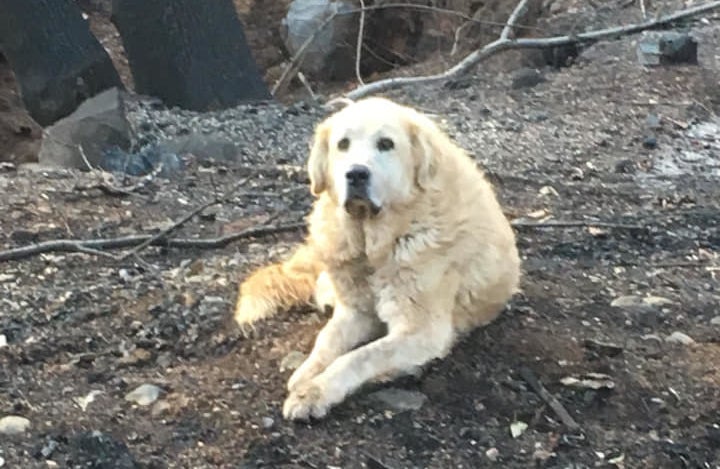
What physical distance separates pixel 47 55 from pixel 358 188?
5019mm

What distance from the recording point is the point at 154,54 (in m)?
9.52

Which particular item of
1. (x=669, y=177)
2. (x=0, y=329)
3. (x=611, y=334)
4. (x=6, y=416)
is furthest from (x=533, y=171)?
(x=6, y=416)

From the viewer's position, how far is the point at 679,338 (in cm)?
491

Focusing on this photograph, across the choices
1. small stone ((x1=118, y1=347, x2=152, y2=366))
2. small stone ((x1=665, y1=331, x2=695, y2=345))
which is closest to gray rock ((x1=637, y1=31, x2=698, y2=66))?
small stone ((x1=665, y1=331, x2=695, y2=345))

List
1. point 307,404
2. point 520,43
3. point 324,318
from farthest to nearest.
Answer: point 520,43 < point 324,318 < point 307,404

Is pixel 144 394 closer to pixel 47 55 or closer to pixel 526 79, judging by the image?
pixel 47 55

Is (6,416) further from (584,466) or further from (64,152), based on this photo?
(64,152)

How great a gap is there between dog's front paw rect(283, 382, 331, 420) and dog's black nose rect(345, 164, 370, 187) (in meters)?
0.75

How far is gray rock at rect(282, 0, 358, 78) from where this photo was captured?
12555mm

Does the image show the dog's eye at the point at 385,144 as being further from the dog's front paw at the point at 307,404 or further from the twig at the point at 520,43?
the twig at the point at 520,43

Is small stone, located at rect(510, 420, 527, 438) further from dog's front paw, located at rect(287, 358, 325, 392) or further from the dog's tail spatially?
the dog's tail

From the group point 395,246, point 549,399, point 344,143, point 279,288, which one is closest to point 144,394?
point 279,288

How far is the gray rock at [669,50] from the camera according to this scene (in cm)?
1012

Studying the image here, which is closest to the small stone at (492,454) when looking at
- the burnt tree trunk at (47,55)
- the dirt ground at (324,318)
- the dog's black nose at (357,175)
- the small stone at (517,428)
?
the dirt ground at (324,318)
